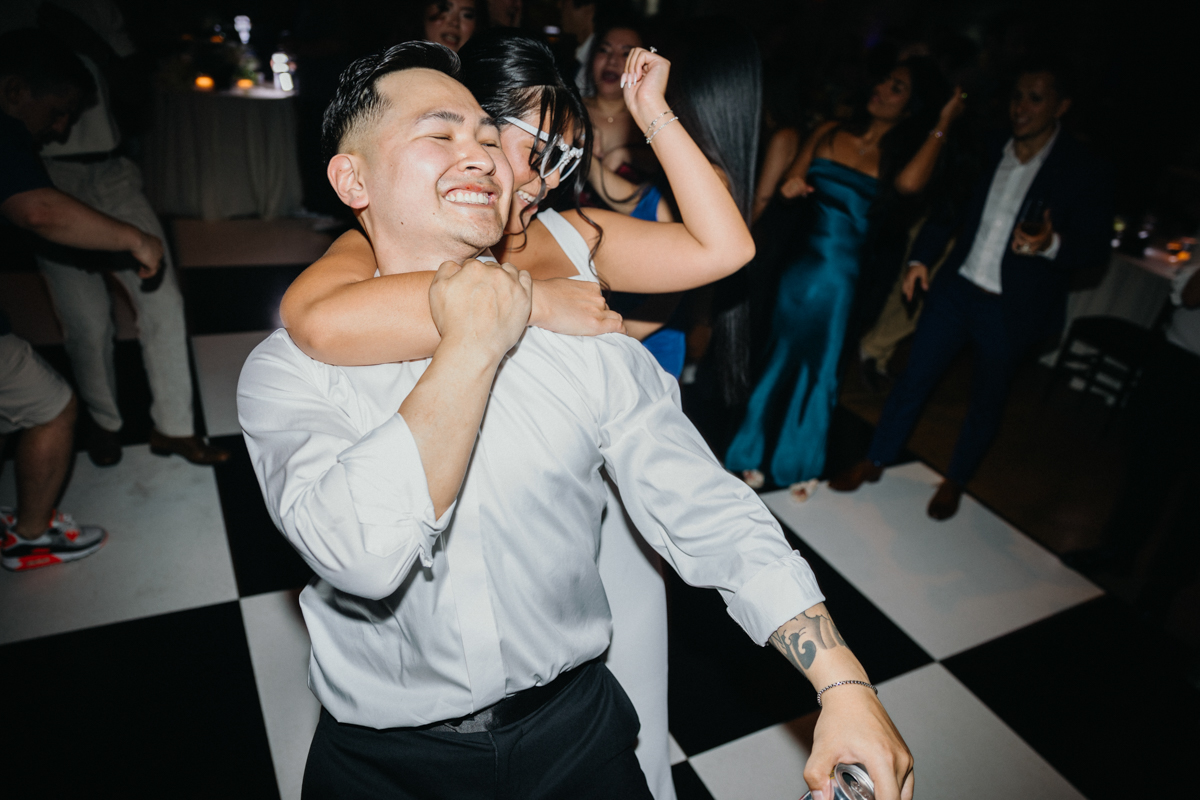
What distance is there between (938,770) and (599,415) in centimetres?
139

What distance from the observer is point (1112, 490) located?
2859 mm

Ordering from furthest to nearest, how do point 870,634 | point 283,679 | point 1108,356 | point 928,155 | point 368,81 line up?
point 1108,356 → point 928,155 → point 870,634 → point 283,679 → point 368,81

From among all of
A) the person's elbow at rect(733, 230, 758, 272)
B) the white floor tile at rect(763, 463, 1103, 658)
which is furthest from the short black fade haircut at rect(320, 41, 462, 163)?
the white floor tile at rect(763, 463, 1103, 658)

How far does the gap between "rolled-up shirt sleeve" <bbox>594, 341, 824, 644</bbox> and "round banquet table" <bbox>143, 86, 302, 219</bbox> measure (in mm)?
4453

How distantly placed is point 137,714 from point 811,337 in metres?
2.23

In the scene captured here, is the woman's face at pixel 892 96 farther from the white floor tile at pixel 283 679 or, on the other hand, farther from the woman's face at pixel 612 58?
the white floor tile at pixel 283 679

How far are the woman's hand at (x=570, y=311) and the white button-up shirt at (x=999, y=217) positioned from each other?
1969mm

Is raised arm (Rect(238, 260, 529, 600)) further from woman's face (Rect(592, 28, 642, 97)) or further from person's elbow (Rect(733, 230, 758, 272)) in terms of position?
woman's face (Rect(592, 28, 642, 97))

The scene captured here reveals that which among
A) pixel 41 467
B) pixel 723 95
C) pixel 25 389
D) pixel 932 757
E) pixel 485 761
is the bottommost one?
pixel 932 757

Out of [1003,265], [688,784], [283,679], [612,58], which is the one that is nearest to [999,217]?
[1003,265]

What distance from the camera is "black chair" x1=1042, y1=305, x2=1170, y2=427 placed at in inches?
122

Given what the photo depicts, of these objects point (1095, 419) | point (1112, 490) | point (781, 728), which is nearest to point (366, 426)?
point (781, 728)

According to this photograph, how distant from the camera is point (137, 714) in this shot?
1521 mm

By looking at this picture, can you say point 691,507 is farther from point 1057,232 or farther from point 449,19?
point 449,19
